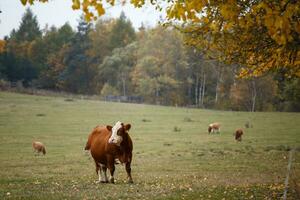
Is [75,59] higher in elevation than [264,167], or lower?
higher

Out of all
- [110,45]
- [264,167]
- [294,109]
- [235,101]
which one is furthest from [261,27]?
[110,45]

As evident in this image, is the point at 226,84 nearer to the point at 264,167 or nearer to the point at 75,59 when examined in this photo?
the point at 75,59

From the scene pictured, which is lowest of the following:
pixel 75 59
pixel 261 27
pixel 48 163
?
pixel 48 163

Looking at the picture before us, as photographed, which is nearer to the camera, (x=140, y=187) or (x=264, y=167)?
(x=140, y=187)

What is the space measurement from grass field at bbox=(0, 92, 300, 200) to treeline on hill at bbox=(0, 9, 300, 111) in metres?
27.6

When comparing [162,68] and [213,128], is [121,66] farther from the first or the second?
[213,128]

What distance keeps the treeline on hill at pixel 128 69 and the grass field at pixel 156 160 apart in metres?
27.6

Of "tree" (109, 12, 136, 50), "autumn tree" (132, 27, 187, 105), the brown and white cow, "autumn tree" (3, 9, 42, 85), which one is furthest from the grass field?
"tree" (109, 12, 136, 50)

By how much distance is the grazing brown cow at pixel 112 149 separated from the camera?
14295mm

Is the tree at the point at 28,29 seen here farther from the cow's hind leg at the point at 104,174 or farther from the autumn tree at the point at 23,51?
the cow's hind leg at the point at 104,174

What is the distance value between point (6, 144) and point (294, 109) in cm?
5851

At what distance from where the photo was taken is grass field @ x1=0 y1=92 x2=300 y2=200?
12.2 meters

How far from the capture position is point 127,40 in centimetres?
12131

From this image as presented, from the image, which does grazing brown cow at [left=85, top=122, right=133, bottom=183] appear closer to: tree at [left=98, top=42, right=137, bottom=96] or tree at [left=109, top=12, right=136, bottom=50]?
tree at [left=98, top=42, right=137, bottom=96]
